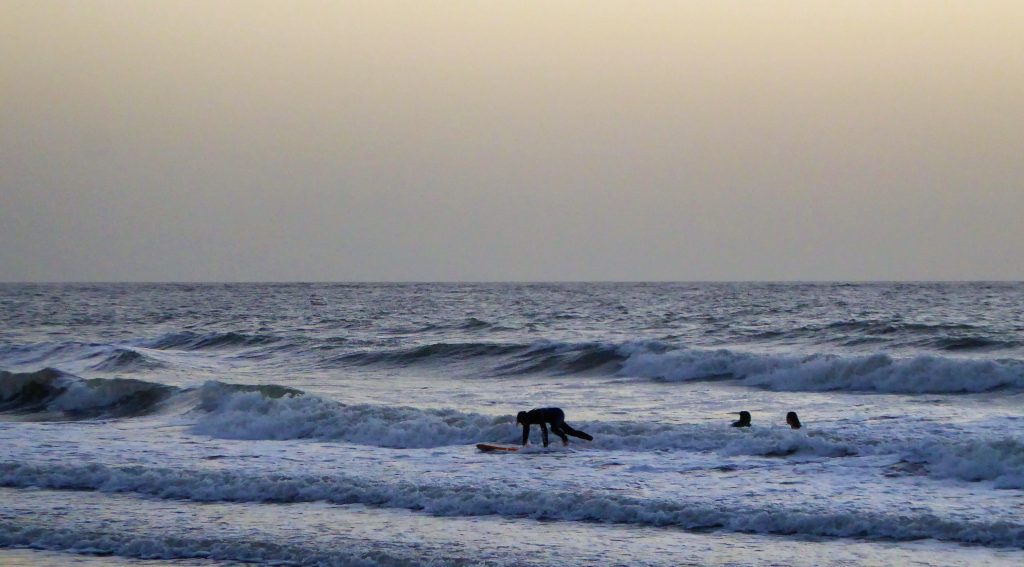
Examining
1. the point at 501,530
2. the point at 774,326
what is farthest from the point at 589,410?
the point at 774,326

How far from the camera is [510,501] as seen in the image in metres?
13.4

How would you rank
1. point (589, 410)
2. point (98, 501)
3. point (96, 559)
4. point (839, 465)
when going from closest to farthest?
point (96, 559)
point (98, 501)
point (839, 465)
point (589, 410)

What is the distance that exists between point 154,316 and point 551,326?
2828 cm

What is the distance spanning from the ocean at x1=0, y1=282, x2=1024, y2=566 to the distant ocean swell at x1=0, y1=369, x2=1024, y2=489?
0.06 meters

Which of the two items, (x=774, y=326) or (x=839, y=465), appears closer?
(x=839, y=465)

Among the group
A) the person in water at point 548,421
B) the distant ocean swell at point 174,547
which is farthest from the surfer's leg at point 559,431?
Result: the distant ocean swell at point 174,547

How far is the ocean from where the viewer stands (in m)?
11.6

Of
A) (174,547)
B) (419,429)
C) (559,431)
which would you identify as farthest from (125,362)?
(174,547)

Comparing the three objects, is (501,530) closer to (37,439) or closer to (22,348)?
(37,439)

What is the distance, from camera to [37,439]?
19469mm

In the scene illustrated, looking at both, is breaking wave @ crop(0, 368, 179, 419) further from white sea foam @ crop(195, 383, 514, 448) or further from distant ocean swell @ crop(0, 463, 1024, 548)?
distant ocean swell @ crop(0, 463, 1024, 548)

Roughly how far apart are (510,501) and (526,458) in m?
3.35

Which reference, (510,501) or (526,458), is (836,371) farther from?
(510,501)

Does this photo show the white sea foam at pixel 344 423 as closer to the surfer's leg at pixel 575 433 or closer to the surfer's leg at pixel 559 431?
the surfer's leg at pixel 559 431
